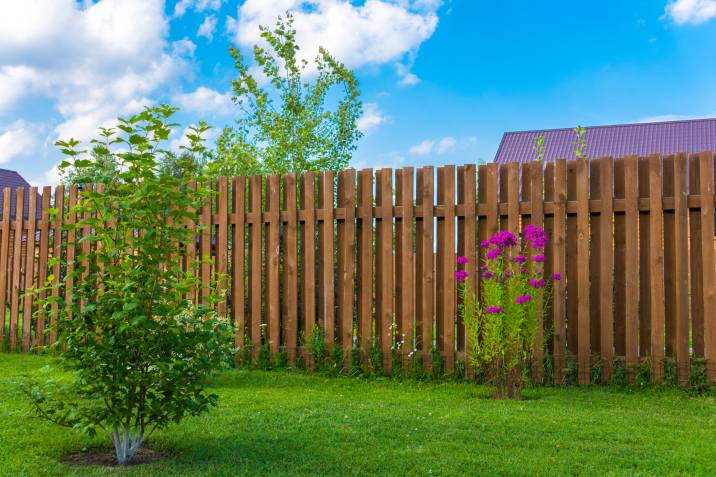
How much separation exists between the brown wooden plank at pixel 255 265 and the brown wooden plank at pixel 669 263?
4213 mm

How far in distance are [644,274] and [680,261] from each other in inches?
12.9

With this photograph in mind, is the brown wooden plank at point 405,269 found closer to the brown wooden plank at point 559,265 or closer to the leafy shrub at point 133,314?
the brown wooden plank at point 559,265

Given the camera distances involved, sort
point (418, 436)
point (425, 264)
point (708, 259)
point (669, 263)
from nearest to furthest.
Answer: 1. point (418, 436)
2. point (708, 259)
3. point (669, 263)
4. point (425, 264)

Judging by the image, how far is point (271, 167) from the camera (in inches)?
446

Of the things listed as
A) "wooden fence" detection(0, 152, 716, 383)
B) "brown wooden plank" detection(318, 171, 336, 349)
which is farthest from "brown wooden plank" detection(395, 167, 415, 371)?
"brown wooden plank" detection(318, 171, 336, 349)

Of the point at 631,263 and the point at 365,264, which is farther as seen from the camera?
the point at 365,264

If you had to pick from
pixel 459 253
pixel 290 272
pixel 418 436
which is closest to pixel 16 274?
pixel 290 272

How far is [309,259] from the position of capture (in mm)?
7539

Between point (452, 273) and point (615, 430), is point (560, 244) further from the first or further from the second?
point (615, 430)

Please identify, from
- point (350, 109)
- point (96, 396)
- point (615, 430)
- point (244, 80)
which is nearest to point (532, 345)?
point (615, 430)

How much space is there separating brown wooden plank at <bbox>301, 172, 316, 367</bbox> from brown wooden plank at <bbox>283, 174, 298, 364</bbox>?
0.10m

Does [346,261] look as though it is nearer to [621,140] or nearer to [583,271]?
[583,271]

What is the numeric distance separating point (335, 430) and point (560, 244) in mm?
3066

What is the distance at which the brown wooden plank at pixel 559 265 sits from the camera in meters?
6.48
